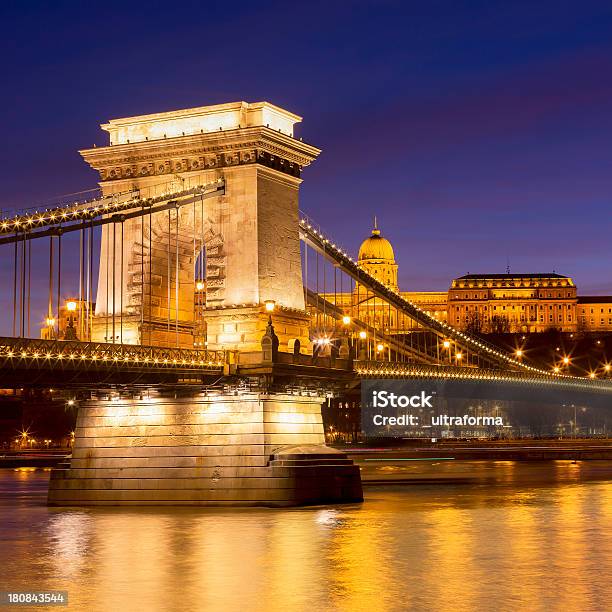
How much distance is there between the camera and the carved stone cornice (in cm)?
6231

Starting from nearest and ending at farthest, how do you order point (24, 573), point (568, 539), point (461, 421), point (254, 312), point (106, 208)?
1. point (24, 573)
2. point (568, 539)
3. point (106, 208)
4. point (254, 312)
5. point (461, 421)

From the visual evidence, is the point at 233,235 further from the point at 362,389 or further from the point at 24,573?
the point at 362,389

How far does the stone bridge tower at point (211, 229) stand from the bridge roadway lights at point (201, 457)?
A: 12.3 ft

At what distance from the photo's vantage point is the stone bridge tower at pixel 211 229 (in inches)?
2457

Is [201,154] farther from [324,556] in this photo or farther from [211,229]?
[324,556]

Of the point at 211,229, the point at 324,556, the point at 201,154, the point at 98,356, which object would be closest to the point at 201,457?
the point at 98,356

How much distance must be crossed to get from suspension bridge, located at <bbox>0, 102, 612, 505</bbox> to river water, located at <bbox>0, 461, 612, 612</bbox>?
2197 mm

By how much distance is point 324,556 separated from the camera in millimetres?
39562

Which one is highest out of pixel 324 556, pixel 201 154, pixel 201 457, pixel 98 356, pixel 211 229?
pixel 201 154

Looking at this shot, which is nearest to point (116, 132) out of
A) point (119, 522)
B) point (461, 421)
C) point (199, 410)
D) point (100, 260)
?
point (100, 260)

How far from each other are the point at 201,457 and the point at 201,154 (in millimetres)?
15123

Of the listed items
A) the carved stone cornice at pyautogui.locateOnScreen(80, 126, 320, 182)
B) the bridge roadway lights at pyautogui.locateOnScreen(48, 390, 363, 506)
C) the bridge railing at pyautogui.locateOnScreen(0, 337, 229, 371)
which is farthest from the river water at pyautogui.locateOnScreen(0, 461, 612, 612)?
the carved stone cornice at pyautogui.locateOnScreen(80, 126, 320, 182)

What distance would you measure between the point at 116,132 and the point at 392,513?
2439 cm

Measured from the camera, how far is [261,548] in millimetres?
42000
